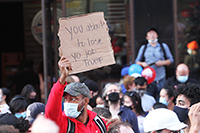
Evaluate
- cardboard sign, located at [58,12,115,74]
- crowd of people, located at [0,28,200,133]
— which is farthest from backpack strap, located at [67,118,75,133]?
cardboard sign, located at [58,12,115,74]

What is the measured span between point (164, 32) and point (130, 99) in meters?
3.45

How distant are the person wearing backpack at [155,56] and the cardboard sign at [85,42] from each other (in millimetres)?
2882

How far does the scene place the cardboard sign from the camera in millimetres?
4195

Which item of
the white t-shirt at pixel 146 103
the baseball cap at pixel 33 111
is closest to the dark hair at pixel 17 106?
the baseball cap at pixel 33 111

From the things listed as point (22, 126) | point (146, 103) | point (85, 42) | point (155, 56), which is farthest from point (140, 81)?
point (22, 126)

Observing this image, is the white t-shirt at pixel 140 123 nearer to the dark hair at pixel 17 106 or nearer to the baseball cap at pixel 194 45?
the dark hair at pixel 17 106

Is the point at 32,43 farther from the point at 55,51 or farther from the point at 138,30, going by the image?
the point at 138,30

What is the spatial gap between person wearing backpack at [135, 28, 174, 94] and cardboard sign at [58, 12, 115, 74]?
9.46 feet

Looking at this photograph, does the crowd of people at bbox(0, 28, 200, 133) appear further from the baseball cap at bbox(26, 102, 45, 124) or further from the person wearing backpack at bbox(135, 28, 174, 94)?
the person wearing backpack at bbox(135, 28, 174, 94)

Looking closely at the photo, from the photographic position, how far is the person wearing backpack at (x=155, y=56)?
7.21 m

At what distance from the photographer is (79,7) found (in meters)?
8.73

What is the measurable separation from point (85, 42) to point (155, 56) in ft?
10.5

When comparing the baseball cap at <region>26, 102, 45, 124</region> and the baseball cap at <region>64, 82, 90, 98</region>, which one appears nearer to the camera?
the baseball cap at <region>64, 82, 90, 98</region>

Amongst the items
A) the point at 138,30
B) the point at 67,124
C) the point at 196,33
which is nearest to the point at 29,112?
the point at 67,124
